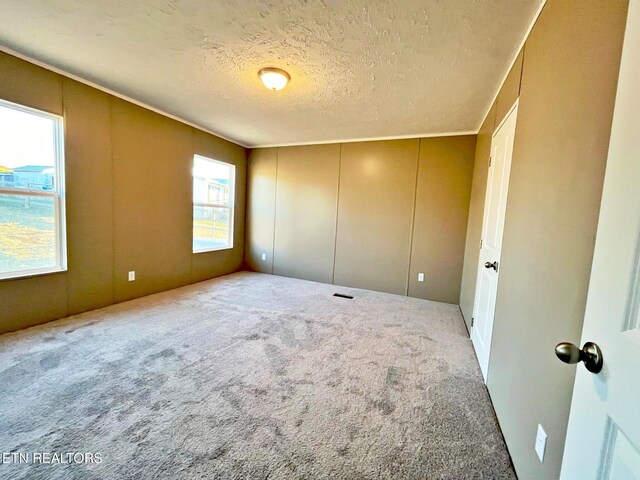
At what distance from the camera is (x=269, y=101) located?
2992mm

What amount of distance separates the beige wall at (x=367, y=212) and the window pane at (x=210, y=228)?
0.51 m

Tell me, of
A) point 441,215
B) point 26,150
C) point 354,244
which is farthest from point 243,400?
point 441,215

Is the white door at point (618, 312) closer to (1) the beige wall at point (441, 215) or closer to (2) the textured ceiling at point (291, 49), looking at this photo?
(2) the textured ceiling at point (291, 49)

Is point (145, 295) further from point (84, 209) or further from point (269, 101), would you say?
point (269, 101)

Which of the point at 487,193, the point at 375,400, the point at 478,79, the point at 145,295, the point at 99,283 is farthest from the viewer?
the point at 145,295

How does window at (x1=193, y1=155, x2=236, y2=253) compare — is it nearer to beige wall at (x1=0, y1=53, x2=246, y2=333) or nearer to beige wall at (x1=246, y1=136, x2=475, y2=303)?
beige wall at (x1=0, y1=53, x2=246, y2=333)

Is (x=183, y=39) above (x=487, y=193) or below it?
above

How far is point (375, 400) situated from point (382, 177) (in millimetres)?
3254

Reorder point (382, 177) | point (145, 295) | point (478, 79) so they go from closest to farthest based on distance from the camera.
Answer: point (478, 79)
point (145, 295)
point (382, 177)

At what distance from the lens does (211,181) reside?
4.54 metres

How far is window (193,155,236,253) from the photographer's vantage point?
4.30 meters

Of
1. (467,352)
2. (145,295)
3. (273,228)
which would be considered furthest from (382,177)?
(145,295)

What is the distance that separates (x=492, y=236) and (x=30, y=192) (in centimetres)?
418

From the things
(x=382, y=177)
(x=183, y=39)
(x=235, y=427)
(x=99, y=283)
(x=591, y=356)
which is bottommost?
→ (x=235, y=427)
